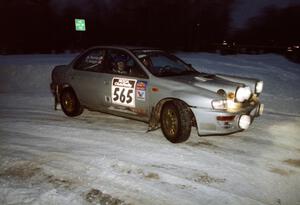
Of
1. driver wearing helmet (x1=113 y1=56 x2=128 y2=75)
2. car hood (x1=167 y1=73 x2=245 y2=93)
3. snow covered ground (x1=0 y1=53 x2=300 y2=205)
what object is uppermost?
driver wearing helmet (x1=113 y1=56 x2=128 y2=75)

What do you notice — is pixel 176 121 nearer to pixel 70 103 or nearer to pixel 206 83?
pixel 206 83

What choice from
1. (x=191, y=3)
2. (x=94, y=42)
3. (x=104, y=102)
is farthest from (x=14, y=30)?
(x=104, y=102)

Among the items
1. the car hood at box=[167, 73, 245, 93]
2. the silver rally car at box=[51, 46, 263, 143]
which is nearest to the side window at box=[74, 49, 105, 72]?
the silver rally car at box=[51, 46, 263, 143]

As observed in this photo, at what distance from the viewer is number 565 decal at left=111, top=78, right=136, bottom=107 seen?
534 cm

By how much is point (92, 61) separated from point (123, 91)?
1.23m

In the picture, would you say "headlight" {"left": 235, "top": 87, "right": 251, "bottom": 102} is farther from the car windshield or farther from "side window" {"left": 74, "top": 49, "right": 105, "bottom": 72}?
"side window" {"left": 74, "top": 49, "right": 105, "bottom": 72}

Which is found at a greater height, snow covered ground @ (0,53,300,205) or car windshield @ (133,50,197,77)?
car windshield @ (133,50,197,77)

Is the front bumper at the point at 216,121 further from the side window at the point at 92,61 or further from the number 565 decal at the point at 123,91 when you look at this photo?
the side window at the point at 92,61

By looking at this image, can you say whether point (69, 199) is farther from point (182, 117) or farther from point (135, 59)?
point (135, 59)

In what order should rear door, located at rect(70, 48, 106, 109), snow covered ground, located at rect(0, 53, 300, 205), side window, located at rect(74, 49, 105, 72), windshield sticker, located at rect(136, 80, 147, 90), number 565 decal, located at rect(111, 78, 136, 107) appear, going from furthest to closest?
side window, located at rect(74, 49, 105, 72) < rear door, located at rect(70, 48, 106, 109) < number 565 decal, located at rect(111, 78, 136, 107) < windshield sticker, located at rect(136, 80, 147, 90) < snow covered ground, located at rect(0, 53, 300, 205)

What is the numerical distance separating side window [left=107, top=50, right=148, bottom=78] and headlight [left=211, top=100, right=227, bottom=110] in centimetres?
127

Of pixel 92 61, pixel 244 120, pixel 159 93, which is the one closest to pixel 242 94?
pixel 244 120

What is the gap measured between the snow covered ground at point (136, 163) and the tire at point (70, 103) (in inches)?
5.9

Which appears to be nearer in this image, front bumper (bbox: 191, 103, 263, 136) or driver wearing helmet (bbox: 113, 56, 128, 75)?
front bumper (bbox: 191, 103, 263, 136)
